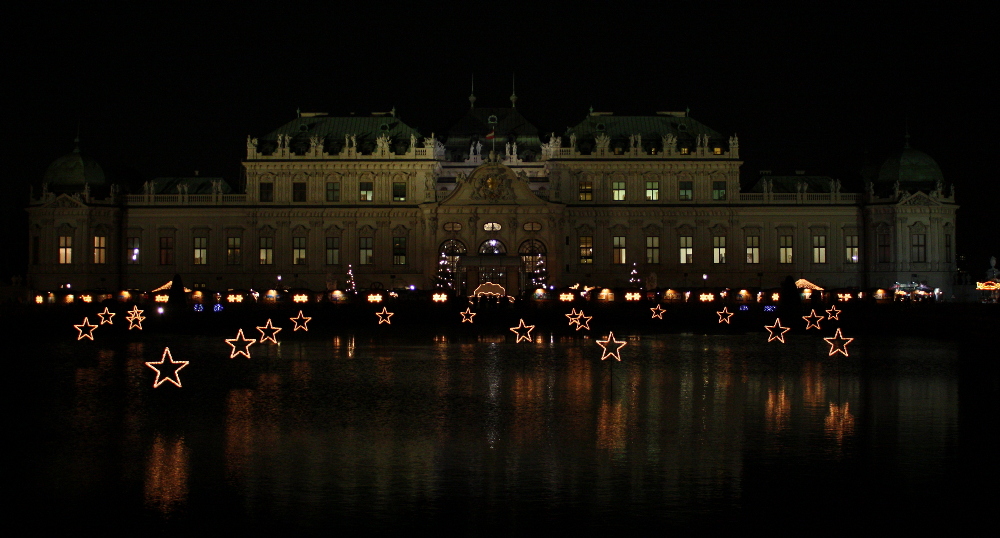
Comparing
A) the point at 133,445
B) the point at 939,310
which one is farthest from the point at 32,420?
the point at 939,310

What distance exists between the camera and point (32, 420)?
23.3 meters

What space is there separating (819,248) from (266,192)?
50.3 m

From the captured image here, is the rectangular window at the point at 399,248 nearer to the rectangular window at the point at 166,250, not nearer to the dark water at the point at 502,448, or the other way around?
the rectangular window at the point at 166,250

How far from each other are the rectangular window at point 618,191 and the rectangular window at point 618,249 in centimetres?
341

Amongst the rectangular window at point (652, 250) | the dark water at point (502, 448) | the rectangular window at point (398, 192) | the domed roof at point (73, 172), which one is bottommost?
the dark water at point (502, 448)

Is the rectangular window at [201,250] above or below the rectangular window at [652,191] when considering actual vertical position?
below

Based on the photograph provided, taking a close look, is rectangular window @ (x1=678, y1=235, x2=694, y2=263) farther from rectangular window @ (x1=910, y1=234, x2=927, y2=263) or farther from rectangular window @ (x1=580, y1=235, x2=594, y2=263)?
Answer: rectangular window @ (x1=910, y1=234, x2=927, y2=263)

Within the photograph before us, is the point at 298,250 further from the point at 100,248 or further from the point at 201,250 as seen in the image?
the point at 100,248

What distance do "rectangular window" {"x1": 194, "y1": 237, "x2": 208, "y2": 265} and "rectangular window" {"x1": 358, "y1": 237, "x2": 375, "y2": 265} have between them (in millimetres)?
14163

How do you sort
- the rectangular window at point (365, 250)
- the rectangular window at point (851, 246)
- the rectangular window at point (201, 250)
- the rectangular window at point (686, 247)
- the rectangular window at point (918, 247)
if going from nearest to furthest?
the rectangular window at point (918, 247), the rectangular window at point (365, 250), the rectangular window at point (686, 247), the rectangular window at point (851, 246), the rectangular window at point (201, 250)

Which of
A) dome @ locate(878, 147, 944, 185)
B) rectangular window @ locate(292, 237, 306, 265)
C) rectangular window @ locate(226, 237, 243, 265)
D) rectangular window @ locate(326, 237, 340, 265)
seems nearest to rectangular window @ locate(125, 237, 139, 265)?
rectangular window @ locate(226, 237, 243, 265)

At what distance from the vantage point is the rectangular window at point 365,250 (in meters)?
93.4

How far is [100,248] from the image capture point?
93.1 metres

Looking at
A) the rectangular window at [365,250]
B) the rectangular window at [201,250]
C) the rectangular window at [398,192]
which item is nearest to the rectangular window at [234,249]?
the rectangular window at [201,250]
